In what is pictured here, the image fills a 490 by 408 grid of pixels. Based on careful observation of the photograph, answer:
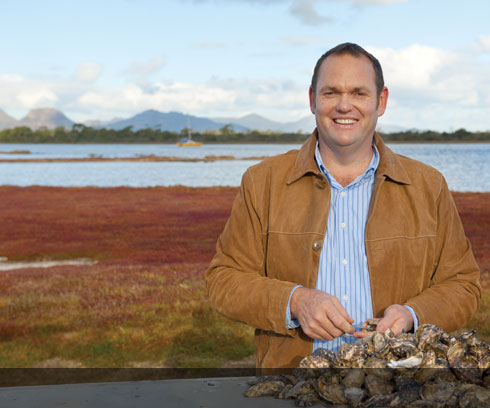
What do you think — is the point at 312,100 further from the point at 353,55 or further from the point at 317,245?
the point at 317,245

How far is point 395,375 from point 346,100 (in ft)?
4.49

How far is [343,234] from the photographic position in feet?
9.96

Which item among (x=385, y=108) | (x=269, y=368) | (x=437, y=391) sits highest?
(x=385, y=108)

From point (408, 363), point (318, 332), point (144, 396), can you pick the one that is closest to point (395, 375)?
point (408, 363)

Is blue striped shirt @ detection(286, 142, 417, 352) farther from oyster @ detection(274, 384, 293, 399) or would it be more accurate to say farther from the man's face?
oyster @ detection(274, 384, 293, 399)

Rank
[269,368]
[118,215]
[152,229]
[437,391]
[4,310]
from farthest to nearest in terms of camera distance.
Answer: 1. [118,215]
2. [152,229]
3. [4,310]
4. [269,368]
5. [437,391]

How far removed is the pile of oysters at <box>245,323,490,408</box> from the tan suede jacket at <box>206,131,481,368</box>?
12.7 inches

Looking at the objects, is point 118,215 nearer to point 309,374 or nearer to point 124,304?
point 124,304

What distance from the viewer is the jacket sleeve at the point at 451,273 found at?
2.96 metres

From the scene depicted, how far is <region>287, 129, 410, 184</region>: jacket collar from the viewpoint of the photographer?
3.01 m

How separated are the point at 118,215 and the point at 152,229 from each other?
4442 mm

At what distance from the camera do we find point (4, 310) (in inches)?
380

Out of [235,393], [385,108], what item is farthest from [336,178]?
[235,393]

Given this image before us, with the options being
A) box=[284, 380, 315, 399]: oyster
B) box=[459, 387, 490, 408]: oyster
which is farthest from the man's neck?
box=[459, 387, 490, 408]: oyster
